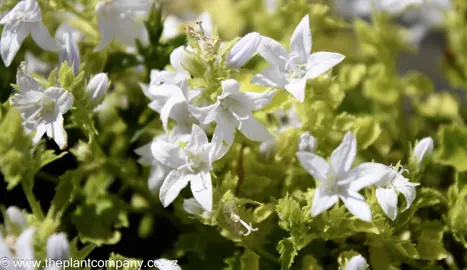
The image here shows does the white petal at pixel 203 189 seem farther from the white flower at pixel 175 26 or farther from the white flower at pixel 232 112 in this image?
the white flower at pixel 175 26

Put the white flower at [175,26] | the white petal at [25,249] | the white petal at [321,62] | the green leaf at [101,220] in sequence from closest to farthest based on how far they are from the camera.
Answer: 1. the white petal at [25,249]
2. the white petal at [321,62]
3. the green leaf at [101,220]
4. the white flower at [175,26]

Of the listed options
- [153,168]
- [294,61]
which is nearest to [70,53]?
[153,168]

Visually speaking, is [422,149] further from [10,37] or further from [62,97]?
[10,37]

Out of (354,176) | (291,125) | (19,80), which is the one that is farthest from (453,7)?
(19,80)

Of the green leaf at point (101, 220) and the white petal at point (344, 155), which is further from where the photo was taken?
the green leaf at point (101, 220)

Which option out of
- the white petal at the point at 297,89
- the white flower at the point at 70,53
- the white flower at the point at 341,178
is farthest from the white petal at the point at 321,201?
the white flower at the point at 70,53

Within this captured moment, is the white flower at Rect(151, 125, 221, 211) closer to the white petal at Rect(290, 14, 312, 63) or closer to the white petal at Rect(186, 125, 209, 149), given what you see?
the white petal at Rect(186, 125, 209, 149)
